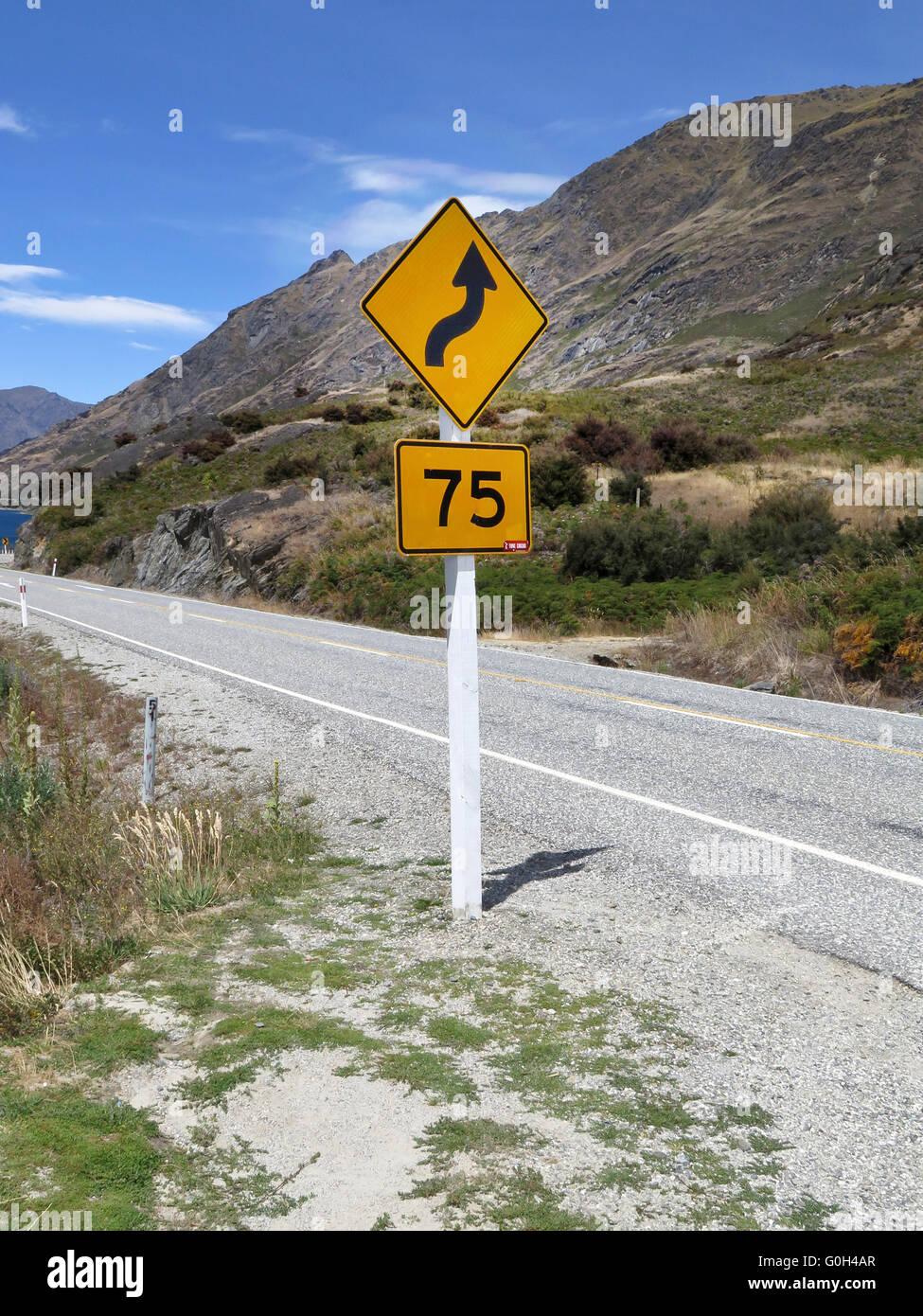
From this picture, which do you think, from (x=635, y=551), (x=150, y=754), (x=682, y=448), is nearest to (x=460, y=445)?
(x=150, y=754)

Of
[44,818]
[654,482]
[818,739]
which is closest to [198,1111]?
[44,818]

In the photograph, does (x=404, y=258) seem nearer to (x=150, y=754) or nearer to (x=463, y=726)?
(x=463, y=726)

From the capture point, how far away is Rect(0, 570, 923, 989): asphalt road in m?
5.52

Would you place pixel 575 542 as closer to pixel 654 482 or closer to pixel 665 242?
pixel 654 482

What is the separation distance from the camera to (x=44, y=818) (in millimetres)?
7500

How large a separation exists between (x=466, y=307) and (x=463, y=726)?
213 centimetres

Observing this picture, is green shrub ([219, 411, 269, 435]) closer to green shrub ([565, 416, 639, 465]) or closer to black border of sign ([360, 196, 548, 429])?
green shrub ([565, 416, 639, 465])

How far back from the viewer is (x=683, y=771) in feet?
27.2

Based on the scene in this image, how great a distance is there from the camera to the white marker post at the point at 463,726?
4.91 metres

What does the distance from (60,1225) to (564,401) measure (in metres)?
41.4

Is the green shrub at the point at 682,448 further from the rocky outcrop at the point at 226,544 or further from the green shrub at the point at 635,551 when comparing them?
the rocky outcrop at the point at 226,544

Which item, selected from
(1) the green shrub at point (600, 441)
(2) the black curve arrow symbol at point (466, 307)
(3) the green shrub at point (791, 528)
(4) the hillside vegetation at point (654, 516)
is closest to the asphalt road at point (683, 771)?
(4) the hillside vegetation at point (654, 516)

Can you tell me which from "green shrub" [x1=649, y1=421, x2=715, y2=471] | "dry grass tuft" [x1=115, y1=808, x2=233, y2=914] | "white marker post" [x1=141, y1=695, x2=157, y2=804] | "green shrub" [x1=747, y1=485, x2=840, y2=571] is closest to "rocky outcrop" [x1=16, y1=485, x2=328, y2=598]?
"green shrub" [x1=649, y1=421, x2=715, y2=471]

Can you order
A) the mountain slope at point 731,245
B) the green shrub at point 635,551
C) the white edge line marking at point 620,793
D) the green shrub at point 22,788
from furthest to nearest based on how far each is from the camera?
the mountain slope at point 731,245, the green shrub at point 635,551, the green shrub at point 22,788, the white edge line marking at point 620,793
